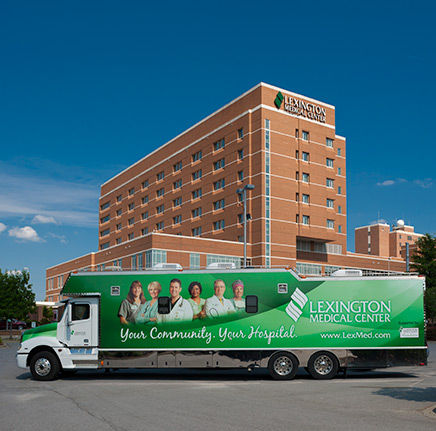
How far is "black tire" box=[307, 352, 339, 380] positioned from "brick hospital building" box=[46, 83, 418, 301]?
1896 inches

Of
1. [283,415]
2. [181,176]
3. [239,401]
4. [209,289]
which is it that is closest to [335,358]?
[209,289]

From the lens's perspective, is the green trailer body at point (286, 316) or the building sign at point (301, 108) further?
the building sign at point (301, 108)

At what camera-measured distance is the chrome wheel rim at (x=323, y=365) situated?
17.7 m

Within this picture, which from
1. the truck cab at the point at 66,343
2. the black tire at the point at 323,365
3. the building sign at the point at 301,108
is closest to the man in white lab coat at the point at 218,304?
the black tire at the point at 323,365

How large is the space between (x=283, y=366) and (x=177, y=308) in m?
3.67

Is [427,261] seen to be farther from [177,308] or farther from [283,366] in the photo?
[177,308]

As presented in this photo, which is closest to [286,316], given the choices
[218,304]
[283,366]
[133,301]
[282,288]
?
[282,288]

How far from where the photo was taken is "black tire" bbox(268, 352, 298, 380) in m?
17.6

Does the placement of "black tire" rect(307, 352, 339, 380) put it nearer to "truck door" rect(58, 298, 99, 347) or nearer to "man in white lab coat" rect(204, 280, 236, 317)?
"man in white lab coat" rect(204, 280, 236, 317)

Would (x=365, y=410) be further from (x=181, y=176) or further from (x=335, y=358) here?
(x=181, y=176)

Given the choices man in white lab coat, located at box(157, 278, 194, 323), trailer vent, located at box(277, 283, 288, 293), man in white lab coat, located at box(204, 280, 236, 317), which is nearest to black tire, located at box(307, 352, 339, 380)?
trailer vent, located at box(277, 283, 288, 293)

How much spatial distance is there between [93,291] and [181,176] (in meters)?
66.8

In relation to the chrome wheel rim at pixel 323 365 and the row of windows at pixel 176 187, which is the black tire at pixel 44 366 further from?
the row of windows at pixel 176 187

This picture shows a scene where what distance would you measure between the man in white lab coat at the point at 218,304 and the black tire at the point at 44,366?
15.9 ft
